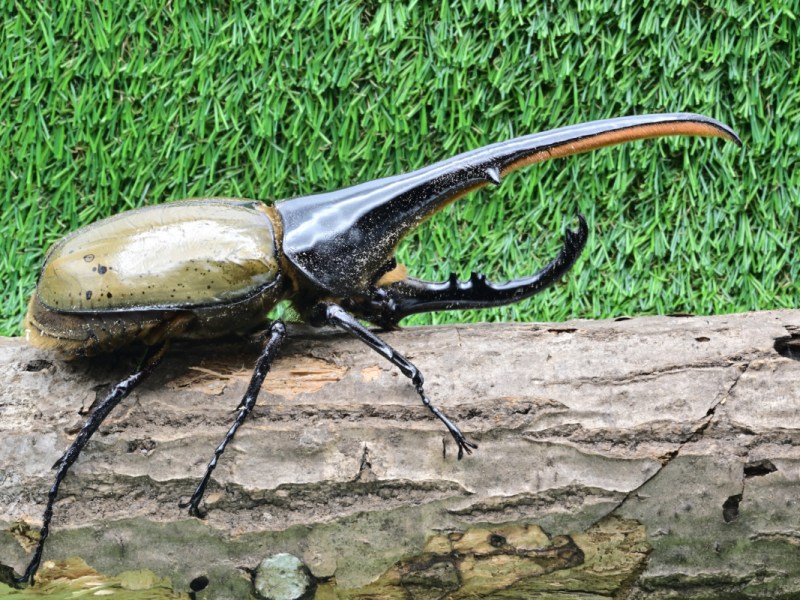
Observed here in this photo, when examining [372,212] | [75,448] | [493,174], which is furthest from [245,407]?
[493,174]

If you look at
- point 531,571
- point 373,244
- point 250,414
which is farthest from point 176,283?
point 531,571

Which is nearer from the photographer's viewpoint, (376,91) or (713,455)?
(713,455)

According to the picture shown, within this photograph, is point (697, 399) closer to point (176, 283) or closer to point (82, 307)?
point (176, 283)

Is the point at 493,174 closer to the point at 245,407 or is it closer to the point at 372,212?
the point at 372,212

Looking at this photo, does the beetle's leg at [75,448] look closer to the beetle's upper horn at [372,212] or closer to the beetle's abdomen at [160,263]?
the beetle's abdomen at [160,263]

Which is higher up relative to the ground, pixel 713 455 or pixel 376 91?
pixel 376 91

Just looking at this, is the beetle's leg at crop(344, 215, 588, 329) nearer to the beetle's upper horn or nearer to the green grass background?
the beetle's upper horn
